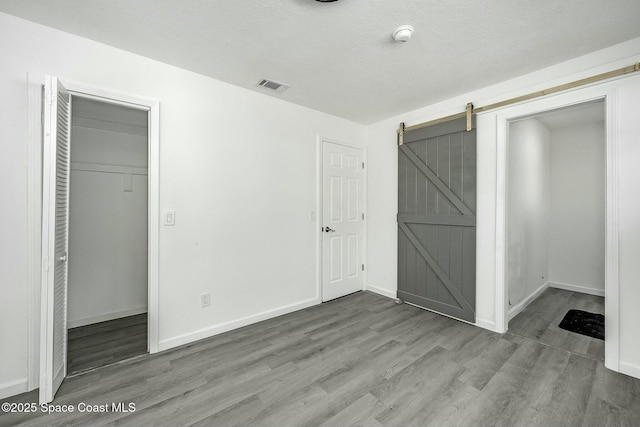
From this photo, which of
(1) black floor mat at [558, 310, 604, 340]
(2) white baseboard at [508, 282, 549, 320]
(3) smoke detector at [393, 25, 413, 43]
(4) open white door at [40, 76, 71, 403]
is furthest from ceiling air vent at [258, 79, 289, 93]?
(1) black floor mat at [558, 310, 604, 340]

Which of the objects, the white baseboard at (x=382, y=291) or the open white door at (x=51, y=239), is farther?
the white baseboard at (x=382, y=291)

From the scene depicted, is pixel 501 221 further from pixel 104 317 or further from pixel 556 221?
pixel 104 317

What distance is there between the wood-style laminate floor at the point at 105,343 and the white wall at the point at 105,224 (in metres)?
0.25

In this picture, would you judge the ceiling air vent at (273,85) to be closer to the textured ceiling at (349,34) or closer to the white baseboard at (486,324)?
the textured ceiling at (349,34)

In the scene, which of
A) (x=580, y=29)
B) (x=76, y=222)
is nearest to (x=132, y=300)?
(x=76, y=222)

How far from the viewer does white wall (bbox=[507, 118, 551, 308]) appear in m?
3.10

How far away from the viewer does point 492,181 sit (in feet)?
9.02

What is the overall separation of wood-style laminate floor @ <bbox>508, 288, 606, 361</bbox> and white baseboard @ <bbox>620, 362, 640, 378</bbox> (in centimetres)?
18

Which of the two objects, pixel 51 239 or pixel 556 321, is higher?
pixel 51 239

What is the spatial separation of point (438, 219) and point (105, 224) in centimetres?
409

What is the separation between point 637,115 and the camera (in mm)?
1968

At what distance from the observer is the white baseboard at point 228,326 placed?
94.0 inches

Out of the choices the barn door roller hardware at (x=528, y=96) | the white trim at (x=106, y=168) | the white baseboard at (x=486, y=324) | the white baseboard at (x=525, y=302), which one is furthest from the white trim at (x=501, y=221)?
the white trim at (x=106, y=168)

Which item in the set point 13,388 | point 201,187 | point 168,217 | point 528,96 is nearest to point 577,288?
point 528,96
